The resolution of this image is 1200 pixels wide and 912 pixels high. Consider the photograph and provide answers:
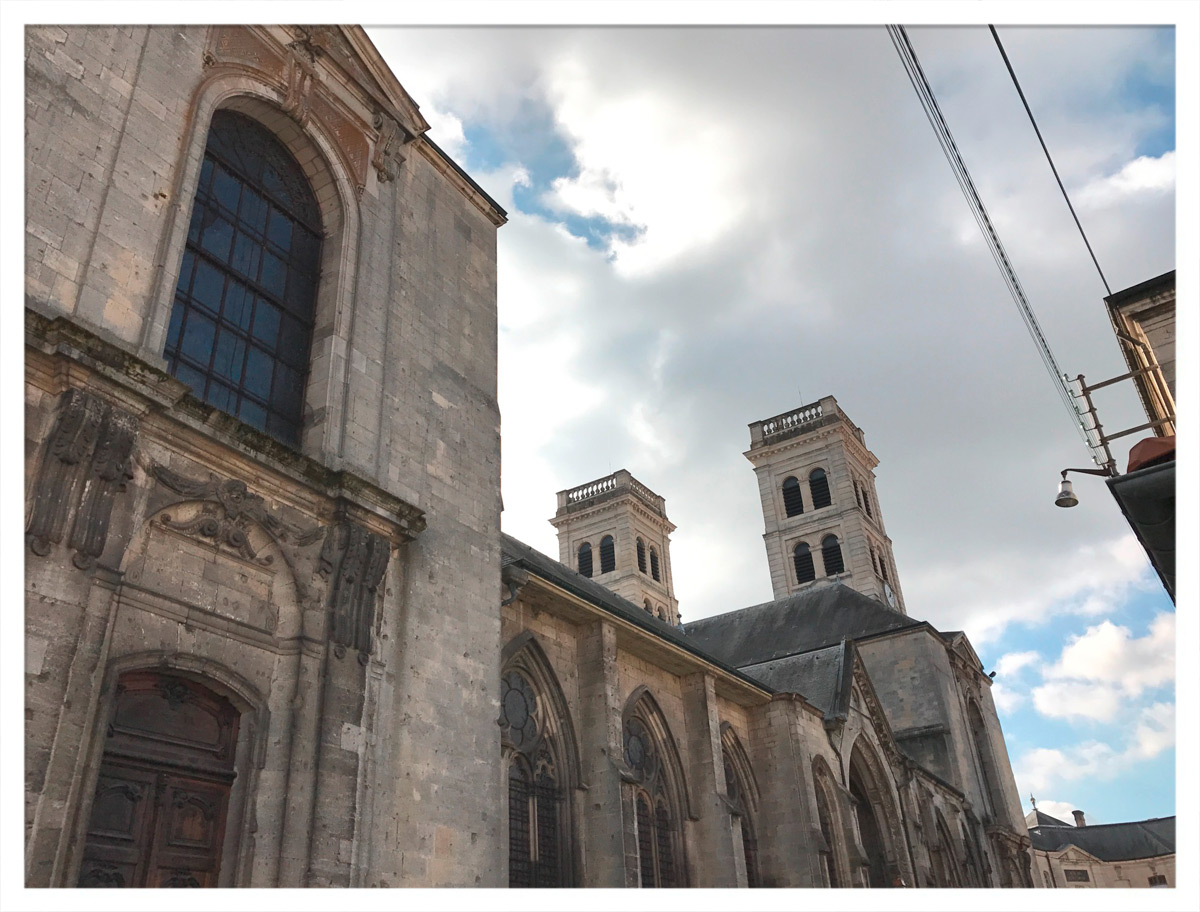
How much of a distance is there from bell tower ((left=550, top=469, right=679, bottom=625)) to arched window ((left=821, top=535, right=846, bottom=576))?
37.3 ft

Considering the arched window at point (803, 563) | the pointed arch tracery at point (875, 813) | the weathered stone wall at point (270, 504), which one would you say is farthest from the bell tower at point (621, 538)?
the weathered stone wall at point (270, 504)

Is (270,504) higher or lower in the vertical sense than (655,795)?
higher

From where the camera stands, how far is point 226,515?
8781mm

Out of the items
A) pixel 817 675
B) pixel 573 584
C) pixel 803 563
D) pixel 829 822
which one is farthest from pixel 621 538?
pixel 573 584

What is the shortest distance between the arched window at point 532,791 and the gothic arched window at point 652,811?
85.0 inches

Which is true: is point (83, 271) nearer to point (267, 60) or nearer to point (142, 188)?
point (142, 188)

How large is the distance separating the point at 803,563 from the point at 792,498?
412cm

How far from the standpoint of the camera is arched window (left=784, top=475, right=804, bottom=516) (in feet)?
173

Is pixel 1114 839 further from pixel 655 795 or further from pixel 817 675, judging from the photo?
pixel 655 795

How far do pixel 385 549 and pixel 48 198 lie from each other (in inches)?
186

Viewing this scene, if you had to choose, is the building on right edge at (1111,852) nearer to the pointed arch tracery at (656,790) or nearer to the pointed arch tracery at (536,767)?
the pointed arch tracery at (656,790)

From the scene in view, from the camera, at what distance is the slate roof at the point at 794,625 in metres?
33.8

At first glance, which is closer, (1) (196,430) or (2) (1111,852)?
(1) (196,430)
